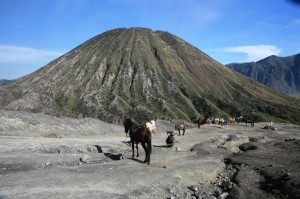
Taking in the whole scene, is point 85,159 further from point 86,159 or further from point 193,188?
point 193,188

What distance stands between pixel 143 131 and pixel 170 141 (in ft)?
41.8

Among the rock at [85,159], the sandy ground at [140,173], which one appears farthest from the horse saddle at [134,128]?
the rock at [85,159]

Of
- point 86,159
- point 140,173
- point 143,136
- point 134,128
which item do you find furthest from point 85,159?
point 140,173

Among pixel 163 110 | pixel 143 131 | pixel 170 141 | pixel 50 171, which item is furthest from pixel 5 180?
pixel 163 110

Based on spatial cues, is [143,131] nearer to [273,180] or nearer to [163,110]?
[273,180]

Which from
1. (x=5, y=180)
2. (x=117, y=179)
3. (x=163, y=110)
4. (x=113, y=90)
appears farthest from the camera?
(x=113, y=90)

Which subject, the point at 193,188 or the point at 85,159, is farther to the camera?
the point at 85,159

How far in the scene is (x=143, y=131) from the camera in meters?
24.8

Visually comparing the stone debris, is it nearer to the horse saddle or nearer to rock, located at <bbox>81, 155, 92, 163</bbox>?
rock, located at <bbox>81, 155, 92, 163</bbox>

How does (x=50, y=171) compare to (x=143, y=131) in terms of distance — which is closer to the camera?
(x=50, y=171)

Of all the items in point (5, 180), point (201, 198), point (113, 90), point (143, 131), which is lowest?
point (201, 198)

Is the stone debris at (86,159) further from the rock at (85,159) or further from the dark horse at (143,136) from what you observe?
the dark horse at (143,136)

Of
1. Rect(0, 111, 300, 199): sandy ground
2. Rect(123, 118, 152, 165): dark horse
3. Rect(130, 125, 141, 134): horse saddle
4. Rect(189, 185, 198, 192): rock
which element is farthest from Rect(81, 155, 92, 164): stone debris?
Rect(189, 185, 198, 192): rock

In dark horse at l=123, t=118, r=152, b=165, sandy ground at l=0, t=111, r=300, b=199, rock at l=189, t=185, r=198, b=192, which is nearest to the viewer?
sandy ground at l=0, t=111, r=300, b=199
